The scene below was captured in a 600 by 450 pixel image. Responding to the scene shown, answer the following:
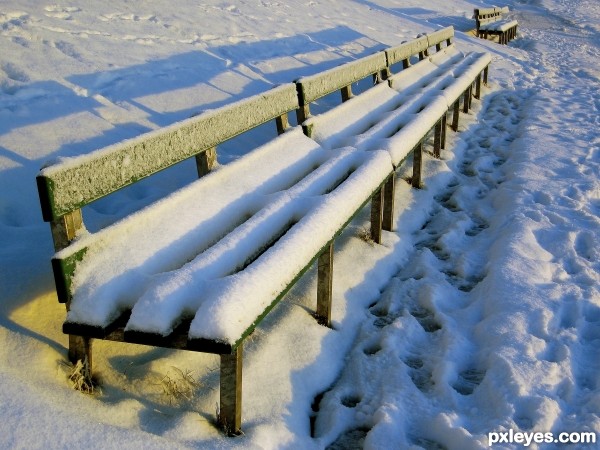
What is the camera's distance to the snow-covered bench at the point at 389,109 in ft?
13.3

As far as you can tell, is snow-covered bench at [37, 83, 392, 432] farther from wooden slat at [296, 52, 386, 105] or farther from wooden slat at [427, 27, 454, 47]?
wooden slat at [427, 27, 454, 47]

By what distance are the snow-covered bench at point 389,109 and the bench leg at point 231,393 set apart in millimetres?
2050

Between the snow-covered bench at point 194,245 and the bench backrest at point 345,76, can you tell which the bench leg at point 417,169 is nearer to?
the bench backrest at point 345,76

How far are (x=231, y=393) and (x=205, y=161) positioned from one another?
1346 mm

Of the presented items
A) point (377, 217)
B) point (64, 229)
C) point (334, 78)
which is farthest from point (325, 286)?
point (334, 78)

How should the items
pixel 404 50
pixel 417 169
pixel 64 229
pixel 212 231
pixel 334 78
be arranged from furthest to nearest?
pixel 404 50 < pixel 417 169 < pixel 334 78 < pixel 212 231 < pixel 64 229

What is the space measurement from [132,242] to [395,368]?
134 cm

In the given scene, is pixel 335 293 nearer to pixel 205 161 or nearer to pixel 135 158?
pixel 205 161

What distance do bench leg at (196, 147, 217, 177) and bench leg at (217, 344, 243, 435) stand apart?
4.14 ft

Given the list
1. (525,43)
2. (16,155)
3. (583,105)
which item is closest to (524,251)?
(16,155)

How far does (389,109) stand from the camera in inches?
208

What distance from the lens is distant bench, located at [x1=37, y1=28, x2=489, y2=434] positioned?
2.00m

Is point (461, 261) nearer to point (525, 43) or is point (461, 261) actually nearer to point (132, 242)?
point (132, 242)

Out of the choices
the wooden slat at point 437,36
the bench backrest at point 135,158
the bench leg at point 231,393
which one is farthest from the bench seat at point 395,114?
the bench leg at point 231,393
